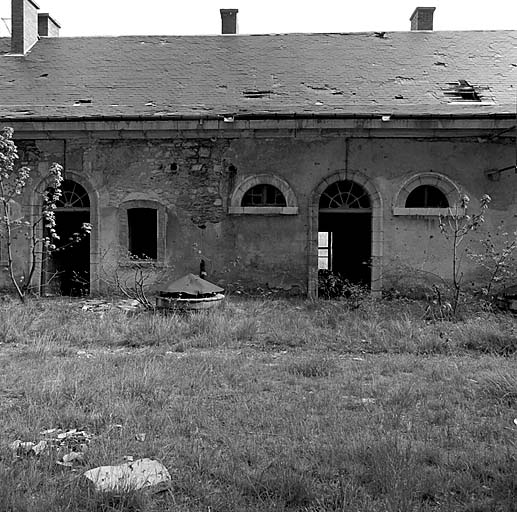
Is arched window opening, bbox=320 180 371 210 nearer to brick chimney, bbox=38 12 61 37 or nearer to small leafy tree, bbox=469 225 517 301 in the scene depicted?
small leafy tree, bbox=469 225 517 301

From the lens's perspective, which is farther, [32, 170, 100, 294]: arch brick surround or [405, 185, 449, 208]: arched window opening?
[32, 170, 100, 294]: arch brick surround

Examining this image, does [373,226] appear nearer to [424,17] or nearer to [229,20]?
[424,17]

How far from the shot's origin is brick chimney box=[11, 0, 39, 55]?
15836mm

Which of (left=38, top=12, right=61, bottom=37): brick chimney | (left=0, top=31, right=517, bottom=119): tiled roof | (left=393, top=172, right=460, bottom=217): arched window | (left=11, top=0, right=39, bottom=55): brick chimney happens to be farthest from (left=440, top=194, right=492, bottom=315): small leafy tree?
(left=38, top=12, right=61, bottom=37): brick chimney

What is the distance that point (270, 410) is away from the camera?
5.05 meters

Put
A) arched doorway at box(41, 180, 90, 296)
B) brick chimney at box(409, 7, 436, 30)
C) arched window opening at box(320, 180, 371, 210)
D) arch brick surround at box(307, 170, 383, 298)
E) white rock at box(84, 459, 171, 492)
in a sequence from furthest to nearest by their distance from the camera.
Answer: brick chimney at box(409, 7, 436, 30)
arched doorway at box(41, 180, 90, 296)
arched window opening at box(320, 180, 371, 210)
arch brick surround at box(307, 170, 383, 298)
white rock at box(84, 459, 171, 492)

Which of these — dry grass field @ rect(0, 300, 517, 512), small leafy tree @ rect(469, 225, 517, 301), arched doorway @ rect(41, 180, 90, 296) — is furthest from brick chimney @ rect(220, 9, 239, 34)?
dry grass field @ rect(0, 300, 517, 512)

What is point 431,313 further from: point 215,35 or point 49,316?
point 215,35

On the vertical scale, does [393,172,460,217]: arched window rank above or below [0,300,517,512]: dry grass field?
above

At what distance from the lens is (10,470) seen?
3.66 meters

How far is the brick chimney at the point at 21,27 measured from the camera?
52.0 ft

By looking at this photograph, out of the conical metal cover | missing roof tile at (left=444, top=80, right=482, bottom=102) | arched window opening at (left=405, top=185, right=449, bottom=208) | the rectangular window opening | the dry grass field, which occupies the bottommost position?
the dry grass field

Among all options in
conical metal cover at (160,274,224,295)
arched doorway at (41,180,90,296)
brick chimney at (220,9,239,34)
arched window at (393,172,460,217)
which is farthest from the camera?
brick chimney at (220,9,239,34)

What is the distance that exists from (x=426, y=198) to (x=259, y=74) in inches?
202
